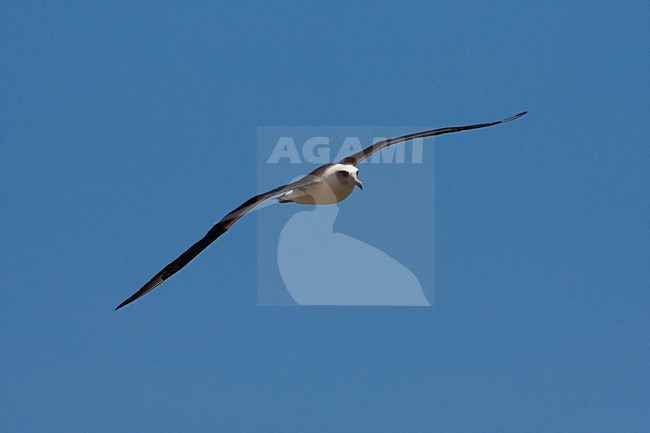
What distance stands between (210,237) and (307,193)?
67.4 inches

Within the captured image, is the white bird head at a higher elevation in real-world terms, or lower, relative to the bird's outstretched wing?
higher

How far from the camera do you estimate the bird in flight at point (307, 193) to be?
13688 mm

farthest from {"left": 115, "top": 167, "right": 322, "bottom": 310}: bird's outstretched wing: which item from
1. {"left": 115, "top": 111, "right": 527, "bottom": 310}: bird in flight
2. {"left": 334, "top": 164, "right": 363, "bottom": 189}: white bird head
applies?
{"left": 334, "top": 164, "right": 363, "bottom": 189}: white bird head

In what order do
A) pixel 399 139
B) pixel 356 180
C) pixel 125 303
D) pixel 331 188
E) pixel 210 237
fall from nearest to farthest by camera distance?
1. pixel 125 303
2. pixel 210 237
3. pixel 356 180
4. pixel 331 188
5. pixel 399 139

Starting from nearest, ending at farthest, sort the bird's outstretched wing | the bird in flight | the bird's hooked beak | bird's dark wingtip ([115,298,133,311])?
1. bird's dark wingtip ([115,298,133,311])
2. the bird's outstretched wing
3. the bird in flight
4. the bird's hooked beak

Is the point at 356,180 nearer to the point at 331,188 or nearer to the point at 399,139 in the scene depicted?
the point at 331,188

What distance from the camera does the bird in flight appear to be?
13.7 m

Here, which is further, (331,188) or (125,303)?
(331,188)

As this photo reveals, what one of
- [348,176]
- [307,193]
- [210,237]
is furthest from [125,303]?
[348,176]

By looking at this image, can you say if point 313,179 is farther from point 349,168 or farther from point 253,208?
point 253,208

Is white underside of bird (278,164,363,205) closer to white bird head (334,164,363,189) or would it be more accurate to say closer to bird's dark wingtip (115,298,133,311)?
white bird head (334,164,363,189)

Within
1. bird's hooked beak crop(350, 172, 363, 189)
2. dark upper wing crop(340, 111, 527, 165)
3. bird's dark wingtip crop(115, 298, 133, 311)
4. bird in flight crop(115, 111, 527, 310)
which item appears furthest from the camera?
dark upper wing crop(340, 111, 527, 165)

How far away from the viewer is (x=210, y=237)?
13891 millimetres

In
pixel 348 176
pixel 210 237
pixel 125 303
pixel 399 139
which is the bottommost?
pixel 125 303
